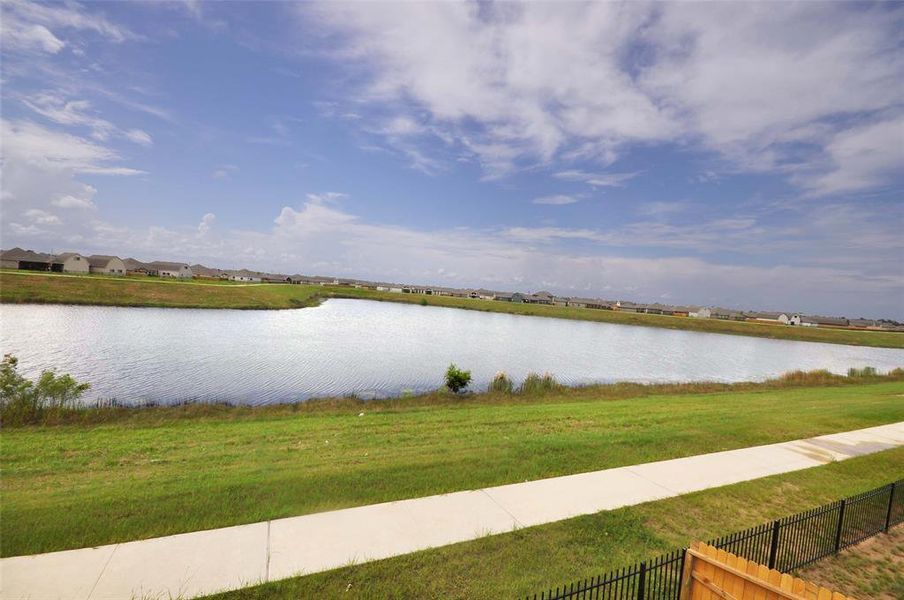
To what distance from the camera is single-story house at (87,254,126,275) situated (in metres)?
106

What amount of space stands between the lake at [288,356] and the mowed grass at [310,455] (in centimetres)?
695

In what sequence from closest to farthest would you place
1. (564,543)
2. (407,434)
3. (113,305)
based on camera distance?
(564,543) < (407,434) < (113,305)

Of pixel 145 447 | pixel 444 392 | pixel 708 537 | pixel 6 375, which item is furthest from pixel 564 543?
pixel 6 375

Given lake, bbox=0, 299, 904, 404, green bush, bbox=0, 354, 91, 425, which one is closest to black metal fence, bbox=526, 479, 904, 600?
green bush, bbox=0, 354, 91, 425

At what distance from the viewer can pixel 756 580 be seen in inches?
209

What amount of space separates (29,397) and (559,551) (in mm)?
17039

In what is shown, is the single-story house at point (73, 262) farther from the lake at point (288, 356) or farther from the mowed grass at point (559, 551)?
the mowed grass at point (559, 551)

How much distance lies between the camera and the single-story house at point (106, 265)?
106 metres

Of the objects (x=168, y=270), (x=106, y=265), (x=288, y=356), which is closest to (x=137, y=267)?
(x=168, y=270)

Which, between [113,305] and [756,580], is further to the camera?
[113,305]

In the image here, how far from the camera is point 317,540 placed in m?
7.09

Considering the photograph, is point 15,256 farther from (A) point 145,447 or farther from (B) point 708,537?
(B) point 708,537

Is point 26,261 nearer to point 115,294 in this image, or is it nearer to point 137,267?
point 137,267

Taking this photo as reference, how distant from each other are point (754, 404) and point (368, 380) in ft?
65.0
